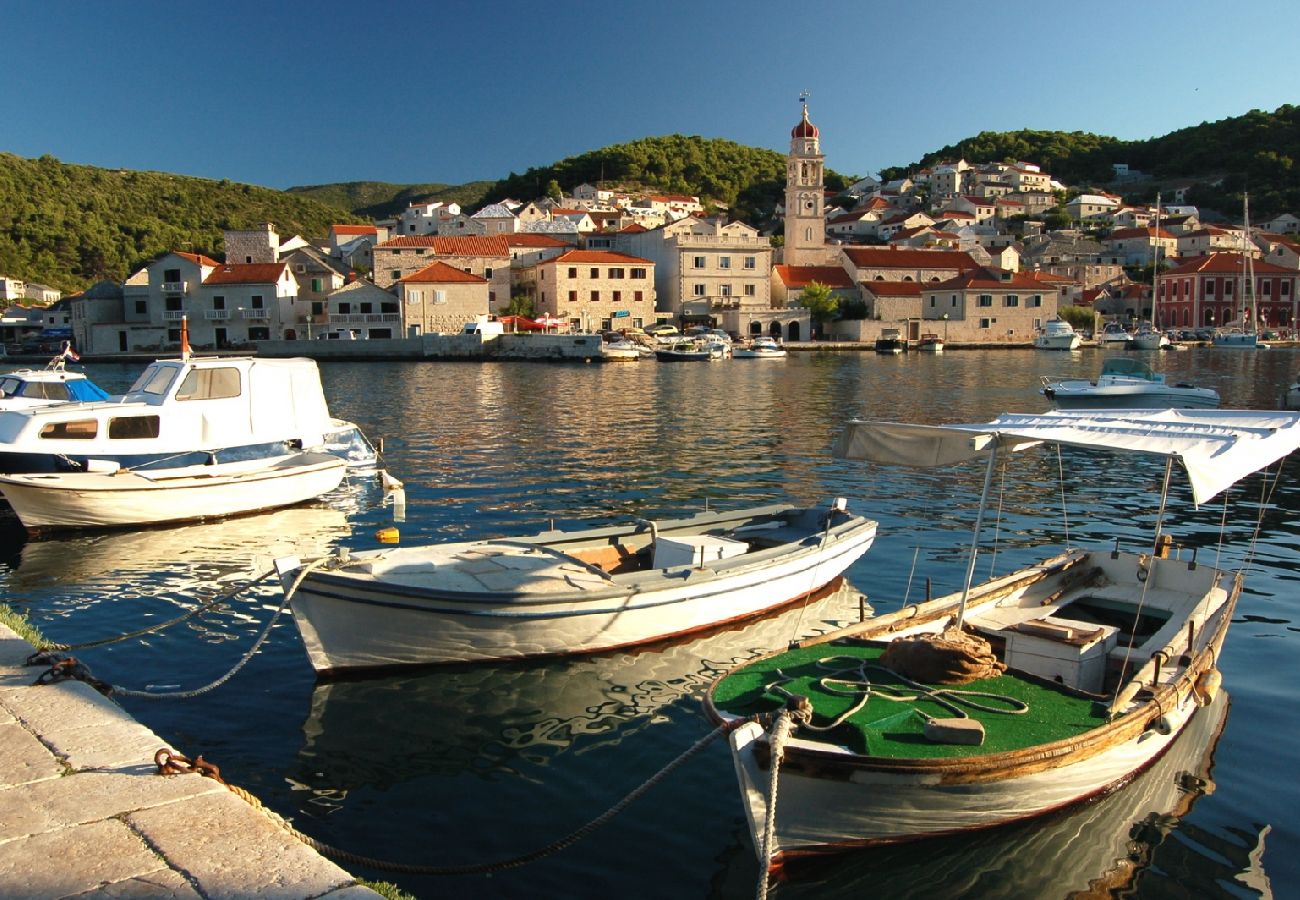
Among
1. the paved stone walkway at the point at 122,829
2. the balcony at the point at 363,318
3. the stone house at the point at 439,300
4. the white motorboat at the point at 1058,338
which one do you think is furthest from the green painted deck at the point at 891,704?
the white motorboat at the point at 1058,338

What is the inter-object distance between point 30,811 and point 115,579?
32.1 ft

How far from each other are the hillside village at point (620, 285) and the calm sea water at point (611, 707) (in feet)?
194

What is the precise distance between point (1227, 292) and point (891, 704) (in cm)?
11259

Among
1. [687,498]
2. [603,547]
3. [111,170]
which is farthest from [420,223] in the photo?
[603,547]

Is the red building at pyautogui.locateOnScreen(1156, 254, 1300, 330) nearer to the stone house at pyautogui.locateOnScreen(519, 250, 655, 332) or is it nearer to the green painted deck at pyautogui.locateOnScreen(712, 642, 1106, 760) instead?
the stone house at pyautogui.locateOnScreen(519, 250, 655, 332)

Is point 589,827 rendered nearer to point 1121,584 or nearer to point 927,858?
point 927,858

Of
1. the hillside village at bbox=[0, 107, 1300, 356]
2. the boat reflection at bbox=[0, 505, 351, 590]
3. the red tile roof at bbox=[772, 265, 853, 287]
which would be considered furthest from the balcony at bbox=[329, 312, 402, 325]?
the boat reflection at bbox=[0, 505, 351, 590]

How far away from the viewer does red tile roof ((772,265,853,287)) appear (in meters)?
93.4

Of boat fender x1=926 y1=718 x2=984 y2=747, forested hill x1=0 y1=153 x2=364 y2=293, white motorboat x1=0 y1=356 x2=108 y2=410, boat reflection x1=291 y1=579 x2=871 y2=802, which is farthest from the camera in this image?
forested hill x1=0 y1=153 x2=364 y2=293

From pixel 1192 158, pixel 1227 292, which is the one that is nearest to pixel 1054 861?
pixel 1227 292

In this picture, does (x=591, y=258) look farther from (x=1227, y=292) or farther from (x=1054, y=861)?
(x=1054, y=861)

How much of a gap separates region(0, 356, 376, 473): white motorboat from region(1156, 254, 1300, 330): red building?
103 metres

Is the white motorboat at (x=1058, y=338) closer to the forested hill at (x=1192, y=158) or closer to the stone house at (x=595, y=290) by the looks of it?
the stone house at (x=595, y=290)

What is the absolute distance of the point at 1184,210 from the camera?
144750mm
